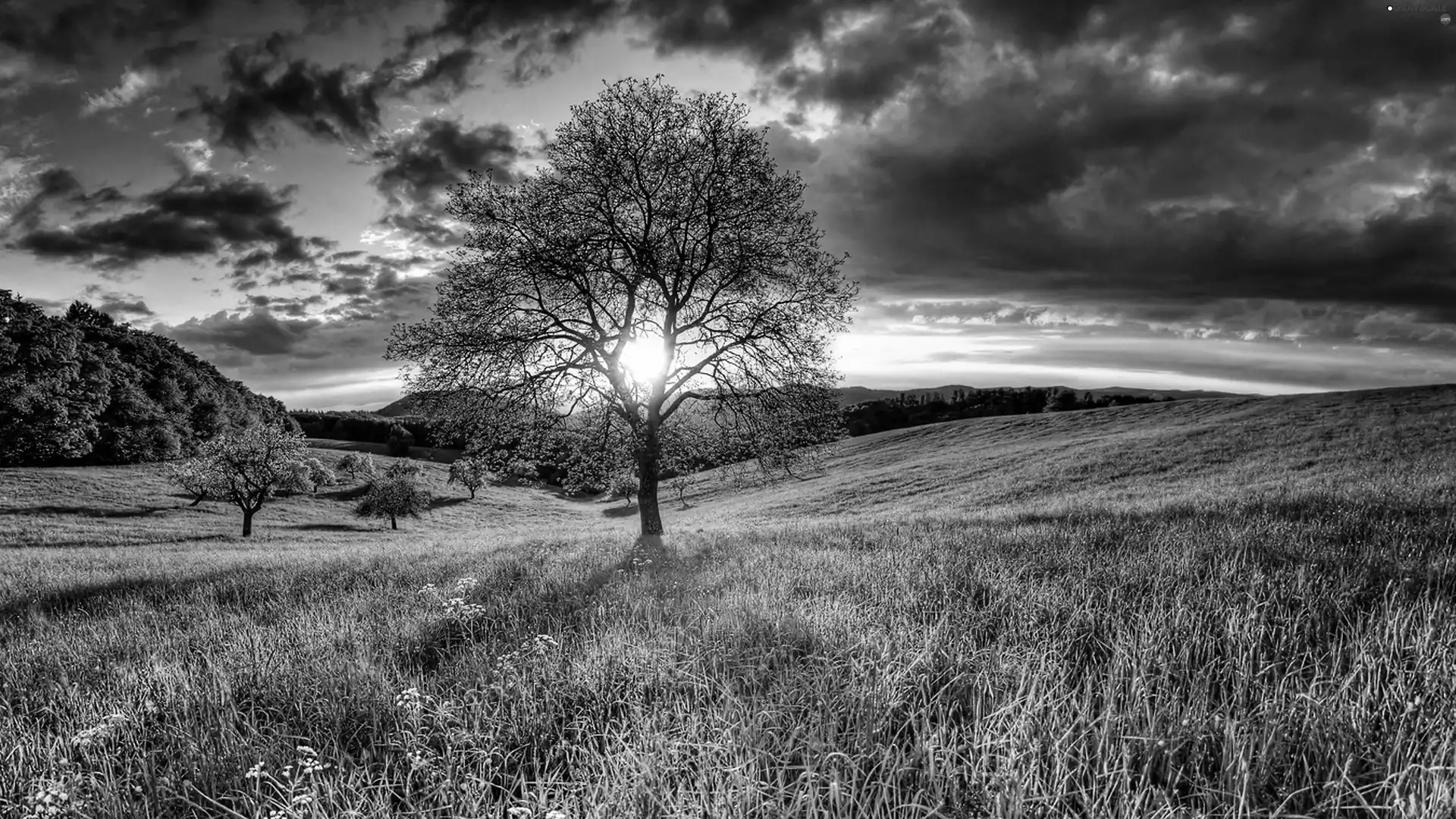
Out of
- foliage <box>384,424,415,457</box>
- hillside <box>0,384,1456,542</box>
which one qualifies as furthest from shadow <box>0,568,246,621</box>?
foliage <box>384,424,415,457</box>

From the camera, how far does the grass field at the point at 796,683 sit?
80.4 inches

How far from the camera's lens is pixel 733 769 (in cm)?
188

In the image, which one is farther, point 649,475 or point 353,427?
point 353,427

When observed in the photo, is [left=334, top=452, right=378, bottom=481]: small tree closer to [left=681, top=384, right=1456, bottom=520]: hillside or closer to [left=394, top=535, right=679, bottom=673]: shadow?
[left=681, top=384, right=1456, bottom=520]: hillside

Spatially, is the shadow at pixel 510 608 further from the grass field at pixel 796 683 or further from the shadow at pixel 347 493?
the shadow at pixel 347 493

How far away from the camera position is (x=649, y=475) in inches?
624

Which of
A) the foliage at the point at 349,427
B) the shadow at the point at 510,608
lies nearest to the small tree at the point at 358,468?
the foliage at the point at 349,427

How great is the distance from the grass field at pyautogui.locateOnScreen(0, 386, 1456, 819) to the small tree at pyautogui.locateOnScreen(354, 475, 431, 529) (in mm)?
57235

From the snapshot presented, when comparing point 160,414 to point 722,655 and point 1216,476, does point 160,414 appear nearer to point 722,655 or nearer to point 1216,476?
point 722,655

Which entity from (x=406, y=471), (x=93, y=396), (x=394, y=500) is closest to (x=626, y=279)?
(x=394, y=500)

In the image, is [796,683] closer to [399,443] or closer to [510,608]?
[510,608]

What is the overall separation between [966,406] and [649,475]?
351 feet

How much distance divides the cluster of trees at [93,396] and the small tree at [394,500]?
33828 millimetres

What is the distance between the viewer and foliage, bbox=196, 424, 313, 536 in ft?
148
